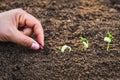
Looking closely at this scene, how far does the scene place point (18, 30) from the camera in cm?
228

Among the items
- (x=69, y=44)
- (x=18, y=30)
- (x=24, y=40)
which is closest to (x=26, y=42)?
(x=24, y=40)

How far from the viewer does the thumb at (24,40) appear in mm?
2135

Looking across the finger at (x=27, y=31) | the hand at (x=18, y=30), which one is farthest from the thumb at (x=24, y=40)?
the finger at (x=27, y=31)

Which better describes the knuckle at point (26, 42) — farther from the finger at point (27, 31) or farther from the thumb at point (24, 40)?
the finger at point (27, 31)

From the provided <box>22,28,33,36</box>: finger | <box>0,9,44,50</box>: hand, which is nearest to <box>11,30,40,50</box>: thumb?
<box>0,9,44,50</box>: hand

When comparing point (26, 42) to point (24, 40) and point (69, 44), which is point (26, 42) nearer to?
point (24, 40)

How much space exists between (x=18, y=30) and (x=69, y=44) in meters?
0.37

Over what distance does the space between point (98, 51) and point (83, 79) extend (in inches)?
12.1

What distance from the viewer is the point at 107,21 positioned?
2600mm

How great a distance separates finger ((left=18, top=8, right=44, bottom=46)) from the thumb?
84 millimetres

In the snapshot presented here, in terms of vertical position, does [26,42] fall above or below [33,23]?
below

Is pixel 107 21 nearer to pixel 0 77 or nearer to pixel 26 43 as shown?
pixel 26 43

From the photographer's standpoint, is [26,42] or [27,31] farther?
[27,31]

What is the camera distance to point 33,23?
230cm
